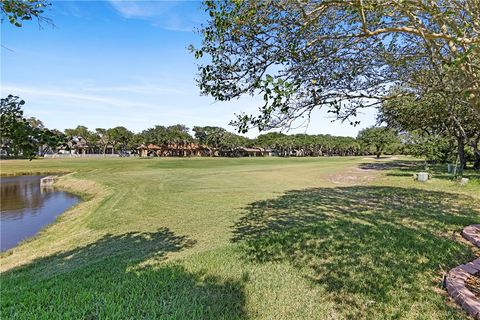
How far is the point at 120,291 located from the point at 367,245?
4799 millimetres

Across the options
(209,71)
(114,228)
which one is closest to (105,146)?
(114,228)

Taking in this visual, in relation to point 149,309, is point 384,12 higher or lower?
higher

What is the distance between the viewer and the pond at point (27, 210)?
1340 cm

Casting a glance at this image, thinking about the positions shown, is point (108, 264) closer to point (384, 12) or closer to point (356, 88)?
point (356, 88)

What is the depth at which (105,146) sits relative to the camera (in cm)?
9525

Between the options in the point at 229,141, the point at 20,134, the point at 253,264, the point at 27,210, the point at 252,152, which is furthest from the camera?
the point at 252,152

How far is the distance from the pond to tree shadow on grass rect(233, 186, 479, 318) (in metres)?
10.4

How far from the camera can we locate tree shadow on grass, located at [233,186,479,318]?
4391mm

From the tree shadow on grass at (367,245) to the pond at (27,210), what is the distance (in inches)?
409

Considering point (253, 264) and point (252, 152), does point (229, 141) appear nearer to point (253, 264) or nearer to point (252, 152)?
point (252, 152)

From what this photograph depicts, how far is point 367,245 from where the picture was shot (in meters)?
6.32

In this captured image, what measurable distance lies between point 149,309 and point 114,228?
6.89 metres

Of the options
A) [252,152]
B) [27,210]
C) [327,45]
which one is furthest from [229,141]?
[327,45]

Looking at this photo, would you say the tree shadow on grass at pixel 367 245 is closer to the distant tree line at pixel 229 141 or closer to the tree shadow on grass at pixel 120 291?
the tree shadow on grass at pixel 120 291
